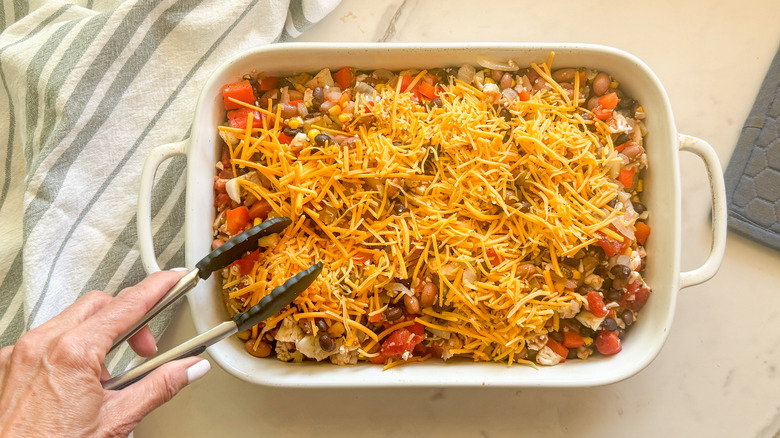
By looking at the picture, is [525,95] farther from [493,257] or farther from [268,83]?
[268,83]

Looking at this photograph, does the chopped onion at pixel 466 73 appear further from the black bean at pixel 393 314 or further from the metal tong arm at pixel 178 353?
the metal tong arm at pixel 178 353

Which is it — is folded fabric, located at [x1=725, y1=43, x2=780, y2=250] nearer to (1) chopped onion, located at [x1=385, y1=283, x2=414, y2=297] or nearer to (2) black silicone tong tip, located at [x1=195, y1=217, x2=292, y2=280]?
(1) chopped onion, located at [x1=385, y1=283, x2=414, y2=297]

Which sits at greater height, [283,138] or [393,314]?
[283,138]

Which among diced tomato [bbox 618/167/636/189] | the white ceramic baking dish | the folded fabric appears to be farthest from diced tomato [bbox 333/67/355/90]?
the folded fabric

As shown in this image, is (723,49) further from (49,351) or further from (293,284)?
(49,351)

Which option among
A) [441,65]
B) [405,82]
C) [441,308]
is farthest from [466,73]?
[441,308]

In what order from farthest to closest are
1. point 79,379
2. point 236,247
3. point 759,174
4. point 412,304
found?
point 759,174 → point 412,304 → point 236,247 → point 79,379

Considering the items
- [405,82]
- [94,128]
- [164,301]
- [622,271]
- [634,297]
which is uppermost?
[405,82]

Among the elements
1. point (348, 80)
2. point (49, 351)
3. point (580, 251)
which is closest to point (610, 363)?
point (580, 251)
